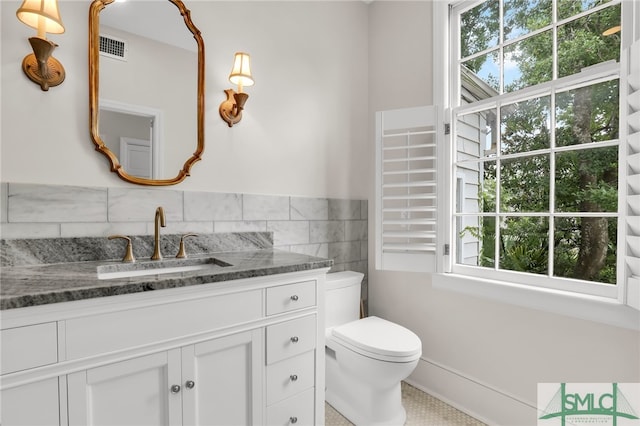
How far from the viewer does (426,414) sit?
6.20 ft

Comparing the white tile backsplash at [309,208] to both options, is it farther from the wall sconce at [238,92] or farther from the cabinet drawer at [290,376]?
the cabinet drawer at [290,376]

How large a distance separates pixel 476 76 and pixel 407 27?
2.04ft

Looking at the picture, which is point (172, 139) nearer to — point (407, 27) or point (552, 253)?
point (407, 27)

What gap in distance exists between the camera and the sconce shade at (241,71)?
70.9 inches

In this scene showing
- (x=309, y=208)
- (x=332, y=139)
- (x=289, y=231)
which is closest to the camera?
(x=289, y=231)

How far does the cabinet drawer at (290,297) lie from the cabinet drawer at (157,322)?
6 cm

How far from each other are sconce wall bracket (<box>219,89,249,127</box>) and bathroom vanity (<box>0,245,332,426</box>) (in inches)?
33.4

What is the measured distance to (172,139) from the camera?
1.70 m

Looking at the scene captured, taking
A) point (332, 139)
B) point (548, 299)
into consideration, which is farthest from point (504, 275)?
point (332, 139)

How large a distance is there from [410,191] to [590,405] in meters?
1.42

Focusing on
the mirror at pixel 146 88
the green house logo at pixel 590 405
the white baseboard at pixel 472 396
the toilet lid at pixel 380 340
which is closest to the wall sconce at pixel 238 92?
the mirror at pixel 146 88

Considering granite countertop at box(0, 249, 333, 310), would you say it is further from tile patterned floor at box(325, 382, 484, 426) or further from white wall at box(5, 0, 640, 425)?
A: tile patterned floor at box(325, 382, 484, 426)

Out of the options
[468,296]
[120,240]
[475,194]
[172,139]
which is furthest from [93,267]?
[475,194]

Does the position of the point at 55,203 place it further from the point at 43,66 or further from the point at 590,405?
the point at 590,405
